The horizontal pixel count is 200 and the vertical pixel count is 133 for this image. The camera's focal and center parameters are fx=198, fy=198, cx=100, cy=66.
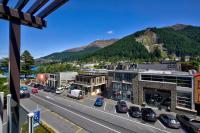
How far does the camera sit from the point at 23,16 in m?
6.03

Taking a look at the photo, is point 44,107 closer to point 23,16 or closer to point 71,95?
point 71,95

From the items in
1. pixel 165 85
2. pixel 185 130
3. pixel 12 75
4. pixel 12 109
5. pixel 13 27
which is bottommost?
pixel 185 130

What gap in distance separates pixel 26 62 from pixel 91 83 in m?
58.4

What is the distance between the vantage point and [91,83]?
5153cm

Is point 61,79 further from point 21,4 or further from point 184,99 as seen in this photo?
point 21,4

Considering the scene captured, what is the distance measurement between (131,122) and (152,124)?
9.23 ft

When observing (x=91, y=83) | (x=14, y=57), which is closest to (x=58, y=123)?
(x=14, y=57)

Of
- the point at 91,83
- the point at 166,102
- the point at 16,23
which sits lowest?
the point at 166,102

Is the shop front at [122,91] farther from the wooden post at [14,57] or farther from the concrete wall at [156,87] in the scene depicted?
the wooden post at [14,57]

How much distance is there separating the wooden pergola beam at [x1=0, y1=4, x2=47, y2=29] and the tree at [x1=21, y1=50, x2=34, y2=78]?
305 ft

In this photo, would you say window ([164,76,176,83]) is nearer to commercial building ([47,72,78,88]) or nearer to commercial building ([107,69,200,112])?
commercial building ([107,69,200,112])

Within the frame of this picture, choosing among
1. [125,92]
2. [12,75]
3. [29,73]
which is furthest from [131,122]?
[29,73]

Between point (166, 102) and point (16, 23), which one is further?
point (166, 102)

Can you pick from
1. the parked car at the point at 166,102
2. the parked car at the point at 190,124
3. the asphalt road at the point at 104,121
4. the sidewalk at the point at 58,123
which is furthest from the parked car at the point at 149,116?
the sidewalk at the point at 58,123
